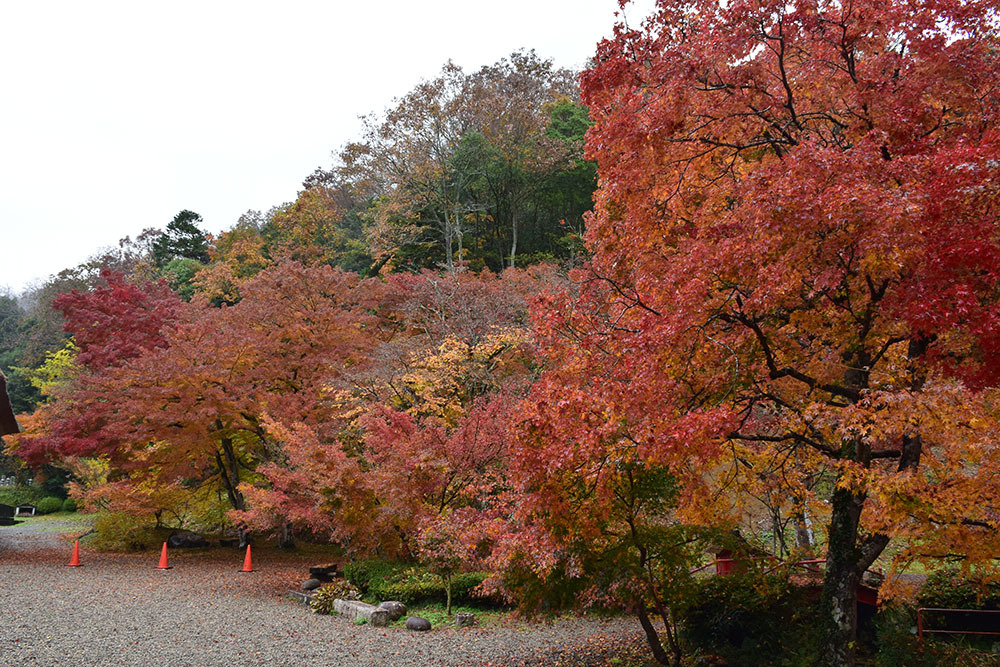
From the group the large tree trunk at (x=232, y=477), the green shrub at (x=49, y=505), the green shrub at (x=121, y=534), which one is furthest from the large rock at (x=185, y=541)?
the green shrub at (x=49, y=505)

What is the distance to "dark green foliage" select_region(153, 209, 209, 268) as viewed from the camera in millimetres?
40000

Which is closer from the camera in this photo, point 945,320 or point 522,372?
point 945,320

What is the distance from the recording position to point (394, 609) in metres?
11.0

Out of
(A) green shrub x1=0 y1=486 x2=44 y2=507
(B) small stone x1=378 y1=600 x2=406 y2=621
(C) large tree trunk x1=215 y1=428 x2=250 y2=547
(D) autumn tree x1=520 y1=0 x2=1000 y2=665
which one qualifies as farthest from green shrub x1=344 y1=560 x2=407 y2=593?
(A) green shrub x1=0 y1=486 x2=44 y2=507

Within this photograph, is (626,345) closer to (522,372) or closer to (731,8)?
(731,8)

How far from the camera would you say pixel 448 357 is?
1405 centimetres

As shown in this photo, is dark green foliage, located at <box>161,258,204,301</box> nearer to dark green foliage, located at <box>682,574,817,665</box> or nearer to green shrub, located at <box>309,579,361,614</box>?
green shrub, located at <box>309,579,361,614</box>

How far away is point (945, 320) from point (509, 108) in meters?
23.9

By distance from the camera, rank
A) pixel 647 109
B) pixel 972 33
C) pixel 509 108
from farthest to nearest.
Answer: pixel 509 108 < pixel 647 109 < pixel 972 33

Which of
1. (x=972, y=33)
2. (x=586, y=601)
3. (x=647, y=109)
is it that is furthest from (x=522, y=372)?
(x=972, y=33)

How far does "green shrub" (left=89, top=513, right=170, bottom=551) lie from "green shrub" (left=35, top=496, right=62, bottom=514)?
16.1m

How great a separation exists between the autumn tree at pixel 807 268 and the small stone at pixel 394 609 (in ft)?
19.3

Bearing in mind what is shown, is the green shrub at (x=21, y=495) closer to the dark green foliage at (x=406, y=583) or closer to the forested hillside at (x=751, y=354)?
the forested hillside at (x=751, y=354)

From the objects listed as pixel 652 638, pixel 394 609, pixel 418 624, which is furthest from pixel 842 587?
pixel 394 609
